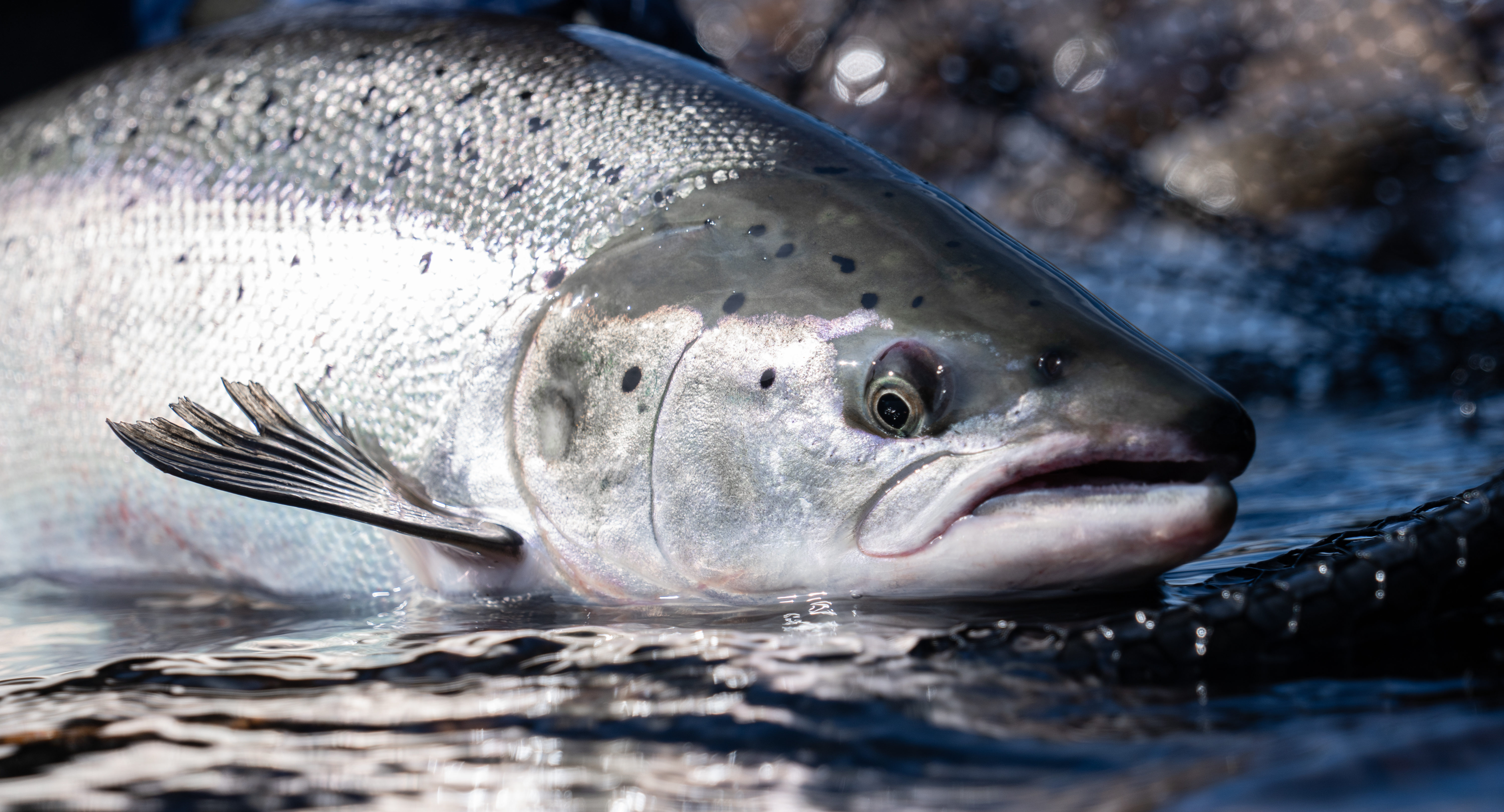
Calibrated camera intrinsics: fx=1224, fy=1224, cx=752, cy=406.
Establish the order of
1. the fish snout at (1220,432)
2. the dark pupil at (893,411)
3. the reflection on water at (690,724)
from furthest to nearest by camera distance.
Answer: the dark pupil at (893,411), the fish snout at (1220,432), the reflection on water at (690,724)

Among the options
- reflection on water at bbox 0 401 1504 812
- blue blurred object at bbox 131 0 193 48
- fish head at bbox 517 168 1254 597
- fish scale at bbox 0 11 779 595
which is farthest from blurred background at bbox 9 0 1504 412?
reflection on water at bbox 0 401 1504 812

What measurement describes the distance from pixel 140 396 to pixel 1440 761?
2.66 m

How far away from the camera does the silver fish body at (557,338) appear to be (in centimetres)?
205

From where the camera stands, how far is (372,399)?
2.53 metres

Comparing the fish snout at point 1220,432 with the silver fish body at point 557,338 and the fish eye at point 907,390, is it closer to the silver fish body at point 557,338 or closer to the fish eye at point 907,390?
the silver fish body at point 557,338

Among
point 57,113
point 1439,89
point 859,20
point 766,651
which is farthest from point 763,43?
point 766,651

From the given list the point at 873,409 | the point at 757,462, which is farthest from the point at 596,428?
the point at 873,409

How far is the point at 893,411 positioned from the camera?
6.81 feet

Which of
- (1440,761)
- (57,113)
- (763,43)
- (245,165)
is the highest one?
(763,43)

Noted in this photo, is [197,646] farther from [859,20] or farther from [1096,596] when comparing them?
[859,20]

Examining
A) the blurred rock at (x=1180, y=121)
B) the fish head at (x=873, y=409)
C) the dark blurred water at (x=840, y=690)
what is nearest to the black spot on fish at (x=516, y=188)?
the fish head at (x=873, y=409)

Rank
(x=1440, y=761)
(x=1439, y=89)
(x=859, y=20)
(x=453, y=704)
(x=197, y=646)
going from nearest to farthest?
(x=1440, y=761)
(x=453, y=704)
(x=197, y=646)
(x=1439, y=89)
(x=859, y=20)

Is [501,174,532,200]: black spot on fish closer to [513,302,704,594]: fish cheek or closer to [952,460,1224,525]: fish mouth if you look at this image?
[513,302,704,594]: fish cheek

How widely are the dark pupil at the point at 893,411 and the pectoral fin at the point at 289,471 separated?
2.57 ft
